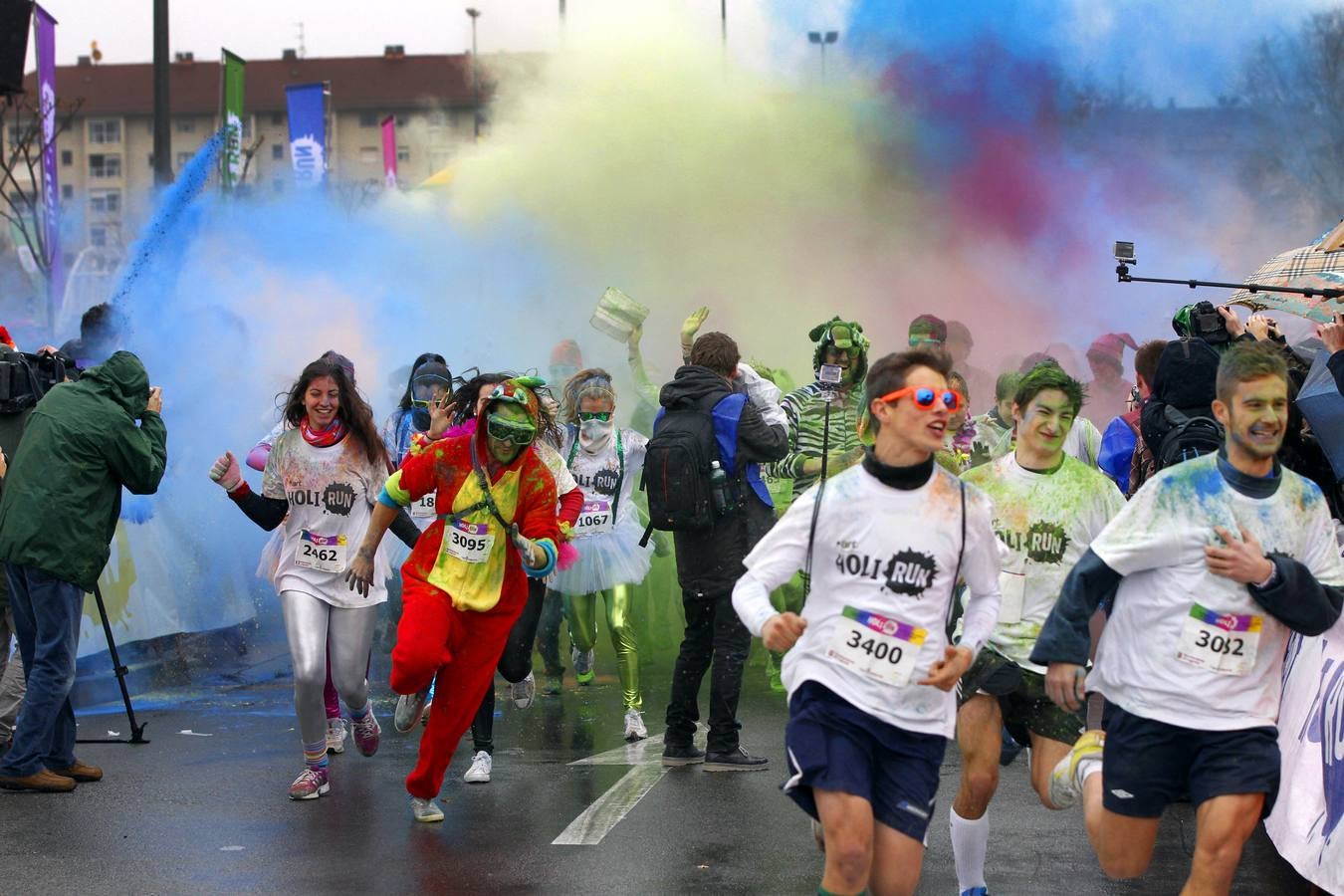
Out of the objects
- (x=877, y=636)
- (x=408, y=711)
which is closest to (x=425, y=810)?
(x=408, y=711)

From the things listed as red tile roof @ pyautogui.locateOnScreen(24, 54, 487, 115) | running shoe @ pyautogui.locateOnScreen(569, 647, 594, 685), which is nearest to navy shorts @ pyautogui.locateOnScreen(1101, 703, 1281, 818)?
running shoe @ pyautogui.locateOnScreen(569, 647, 594, 685)

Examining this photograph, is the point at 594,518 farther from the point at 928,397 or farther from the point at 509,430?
the point at 928,397

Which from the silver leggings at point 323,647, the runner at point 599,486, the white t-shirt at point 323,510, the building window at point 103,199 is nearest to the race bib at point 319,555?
the white t-shirt at point 323,510

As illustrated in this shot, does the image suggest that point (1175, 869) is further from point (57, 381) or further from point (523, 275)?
point (523, 275)

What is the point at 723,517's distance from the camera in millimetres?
8141

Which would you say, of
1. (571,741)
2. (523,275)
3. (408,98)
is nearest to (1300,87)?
(523,275)

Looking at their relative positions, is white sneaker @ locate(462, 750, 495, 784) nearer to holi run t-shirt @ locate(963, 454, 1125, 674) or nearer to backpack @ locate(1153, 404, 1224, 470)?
holi run t-shirt @ locate(963, 454, 1125, 674)

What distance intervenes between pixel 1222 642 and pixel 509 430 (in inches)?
124

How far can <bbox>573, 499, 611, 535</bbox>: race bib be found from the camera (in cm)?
1004

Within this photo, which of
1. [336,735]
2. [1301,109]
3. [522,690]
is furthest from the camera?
[1301,109]

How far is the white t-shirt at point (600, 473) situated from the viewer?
32.8 feet

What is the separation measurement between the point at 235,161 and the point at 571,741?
619 inches

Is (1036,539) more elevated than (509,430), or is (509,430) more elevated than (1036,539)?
(509,430)

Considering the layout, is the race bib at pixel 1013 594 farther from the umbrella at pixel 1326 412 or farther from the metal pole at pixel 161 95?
the metal pole at pixel 161 95
